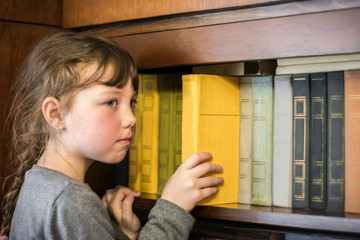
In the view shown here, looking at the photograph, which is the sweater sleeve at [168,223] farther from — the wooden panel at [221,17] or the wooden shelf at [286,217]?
the wooden panel at [221,17]

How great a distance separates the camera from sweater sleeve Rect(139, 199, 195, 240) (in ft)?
3.20

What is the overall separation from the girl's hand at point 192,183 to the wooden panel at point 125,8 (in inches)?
14.4

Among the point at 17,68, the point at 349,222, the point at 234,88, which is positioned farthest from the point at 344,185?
the point at 17,68

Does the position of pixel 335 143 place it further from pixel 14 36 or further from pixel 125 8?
pixel 14 36

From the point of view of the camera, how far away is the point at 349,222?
89 cm

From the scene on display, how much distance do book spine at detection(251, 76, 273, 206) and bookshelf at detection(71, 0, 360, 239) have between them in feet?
0.16

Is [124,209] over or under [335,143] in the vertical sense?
under

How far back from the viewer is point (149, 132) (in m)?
1.25

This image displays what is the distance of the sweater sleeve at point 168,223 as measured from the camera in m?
0.97

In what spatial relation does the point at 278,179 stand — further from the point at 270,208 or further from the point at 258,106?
the point at 258,106

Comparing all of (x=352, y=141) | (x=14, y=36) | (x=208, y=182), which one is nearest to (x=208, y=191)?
(x=208, y=182)

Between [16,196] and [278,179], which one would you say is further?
[16,196]

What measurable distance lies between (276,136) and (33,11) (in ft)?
2.57

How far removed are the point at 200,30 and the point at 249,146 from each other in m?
0.32
